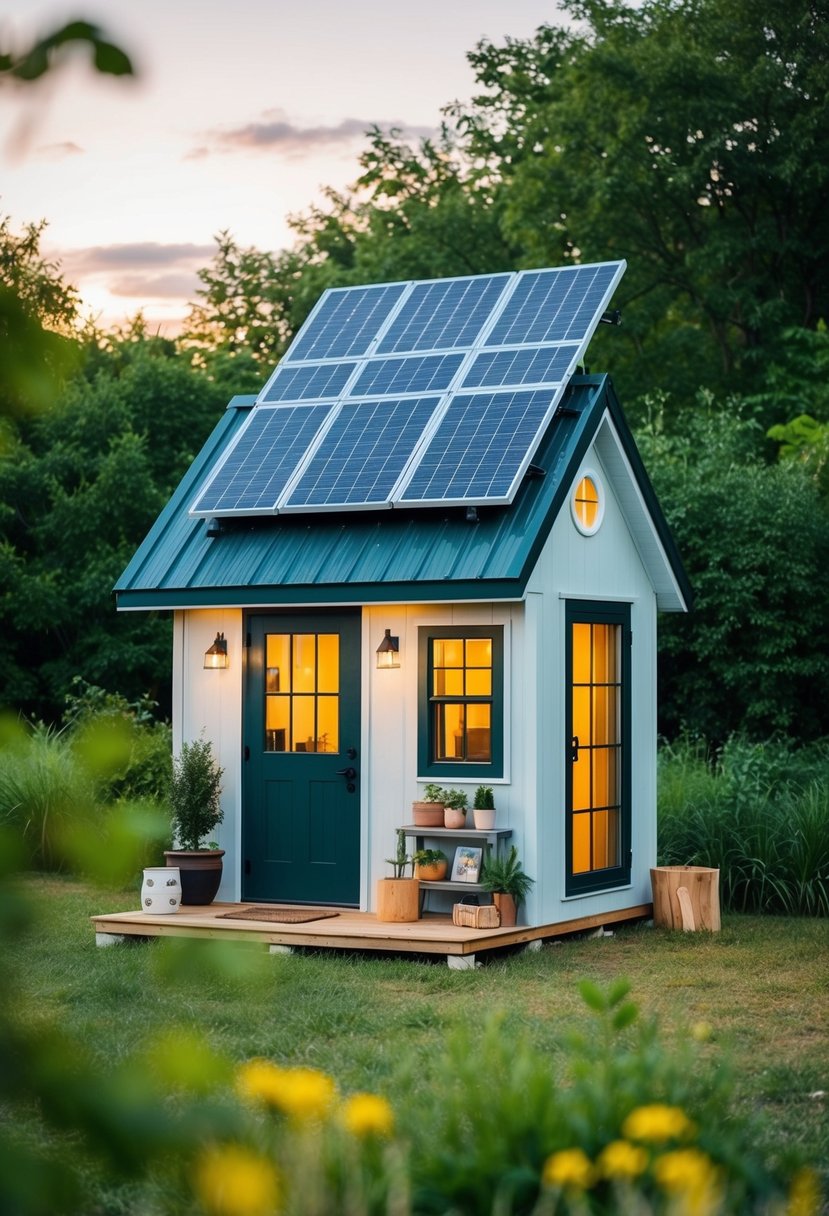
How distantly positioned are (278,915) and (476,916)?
5.08ft

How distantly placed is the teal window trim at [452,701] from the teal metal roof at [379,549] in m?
0.51

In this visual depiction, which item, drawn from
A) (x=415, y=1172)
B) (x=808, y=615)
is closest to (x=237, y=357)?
(x=808, y=615)

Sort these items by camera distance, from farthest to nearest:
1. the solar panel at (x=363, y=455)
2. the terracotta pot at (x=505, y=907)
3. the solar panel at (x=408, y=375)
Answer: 1. the solar panel at (x=408, y=375)
2. the solar panel at (x=363, y=455)
3. the terracotta pot at (x=505, y=907)

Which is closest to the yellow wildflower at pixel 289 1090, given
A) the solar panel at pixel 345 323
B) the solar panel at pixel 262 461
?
the solar panel at pixel 262 461

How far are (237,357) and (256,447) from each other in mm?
18193

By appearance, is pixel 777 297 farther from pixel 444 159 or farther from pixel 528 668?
pixel 528 668

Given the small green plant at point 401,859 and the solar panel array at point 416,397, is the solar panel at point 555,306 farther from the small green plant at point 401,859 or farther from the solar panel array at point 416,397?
the small green plant at point 401,859

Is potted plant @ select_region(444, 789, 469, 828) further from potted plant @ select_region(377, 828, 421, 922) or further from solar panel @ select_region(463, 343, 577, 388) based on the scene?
solar panel @ select_region(463, 343, 577, 388)

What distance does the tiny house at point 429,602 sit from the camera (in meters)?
11.4

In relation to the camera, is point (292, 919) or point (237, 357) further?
point (237, 357)

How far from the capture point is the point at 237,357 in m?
30.4

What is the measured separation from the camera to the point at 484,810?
11.2m

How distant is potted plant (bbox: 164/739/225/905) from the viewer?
11.9 meters

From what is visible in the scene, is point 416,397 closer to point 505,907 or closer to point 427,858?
point 427,858
